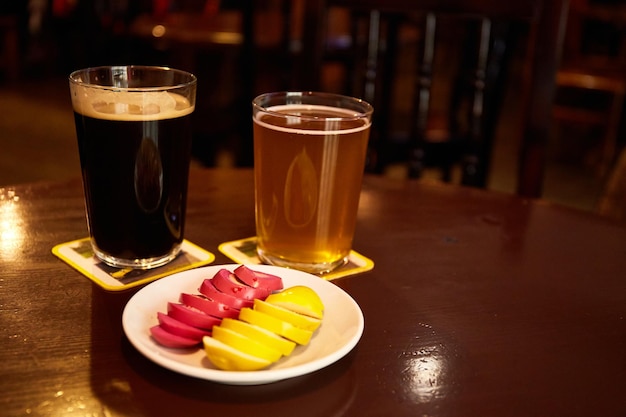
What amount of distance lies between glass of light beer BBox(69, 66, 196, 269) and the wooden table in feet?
0.21

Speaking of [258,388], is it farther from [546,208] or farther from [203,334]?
[546,208]

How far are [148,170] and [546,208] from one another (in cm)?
65

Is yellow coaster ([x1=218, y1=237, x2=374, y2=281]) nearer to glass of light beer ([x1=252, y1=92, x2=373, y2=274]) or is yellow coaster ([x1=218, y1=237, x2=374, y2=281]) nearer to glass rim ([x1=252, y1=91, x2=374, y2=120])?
glass of light beer ([x1=252, y1=92, x2=373, y2=274])

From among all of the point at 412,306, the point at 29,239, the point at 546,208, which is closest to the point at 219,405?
the point at 412,306

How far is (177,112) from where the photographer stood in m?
0.79

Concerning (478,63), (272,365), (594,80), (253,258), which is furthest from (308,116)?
(594,80)

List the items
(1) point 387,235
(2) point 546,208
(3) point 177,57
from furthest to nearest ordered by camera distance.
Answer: (3) point 177,57, (2) point 546,208, (1) point 387,235

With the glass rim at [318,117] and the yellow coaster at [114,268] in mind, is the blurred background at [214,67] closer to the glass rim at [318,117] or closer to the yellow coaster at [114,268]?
the glass rim at [318,117]

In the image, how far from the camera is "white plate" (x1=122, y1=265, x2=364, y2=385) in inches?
22.3

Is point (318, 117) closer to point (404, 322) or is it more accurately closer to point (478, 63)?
point (404, 322)

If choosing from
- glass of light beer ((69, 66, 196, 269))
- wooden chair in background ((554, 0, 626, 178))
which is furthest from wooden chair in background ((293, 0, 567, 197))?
wooden chair in background ((554, 0, 626, 178))

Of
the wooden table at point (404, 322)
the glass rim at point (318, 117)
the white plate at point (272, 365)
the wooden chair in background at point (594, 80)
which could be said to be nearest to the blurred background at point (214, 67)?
the wooden chair in background at point (594, 80)

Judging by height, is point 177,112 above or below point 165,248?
above

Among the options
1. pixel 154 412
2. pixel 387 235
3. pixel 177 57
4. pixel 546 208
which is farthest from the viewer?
pixel 177 57
